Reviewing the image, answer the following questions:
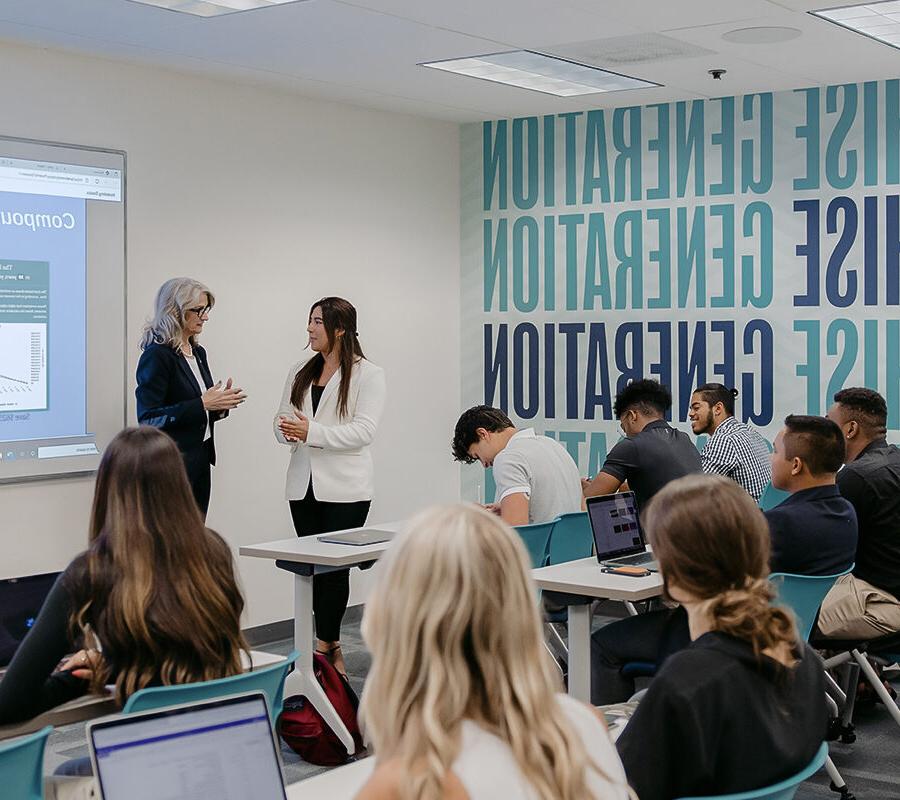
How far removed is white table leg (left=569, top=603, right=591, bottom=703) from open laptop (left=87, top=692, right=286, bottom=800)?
2.44 m

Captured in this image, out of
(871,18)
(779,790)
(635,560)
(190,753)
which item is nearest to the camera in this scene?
(190,753)

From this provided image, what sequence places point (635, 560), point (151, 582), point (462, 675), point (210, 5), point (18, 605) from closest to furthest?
point (462, 675)
point (151, 582)
point (18, 605)
point (635, 560)
point (210, 5)

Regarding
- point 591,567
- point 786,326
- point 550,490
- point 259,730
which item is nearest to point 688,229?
point 786,326

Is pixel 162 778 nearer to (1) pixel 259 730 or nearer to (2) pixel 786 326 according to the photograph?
(1) pixel 259 730

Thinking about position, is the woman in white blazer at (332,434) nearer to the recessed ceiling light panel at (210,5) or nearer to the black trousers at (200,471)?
the black trousers at (200,471)

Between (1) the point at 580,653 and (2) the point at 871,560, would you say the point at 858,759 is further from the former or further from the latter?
(1) the point at 580,653

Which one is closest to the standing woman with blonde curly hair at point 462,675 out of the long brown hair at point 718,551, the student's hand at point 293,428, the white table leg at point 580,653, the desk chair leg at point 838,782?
the long brown hair at point 718,551

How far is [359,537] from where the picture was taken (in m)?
5.14

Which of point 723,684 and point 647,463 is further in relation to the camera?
point 647,463

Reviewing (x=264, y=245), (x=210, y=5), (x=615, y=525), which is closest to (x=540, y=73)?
(x=264, y=245)

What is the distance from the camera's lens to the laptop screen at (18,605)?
302 cm

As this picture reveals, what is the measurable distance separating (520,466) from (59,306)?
224cm

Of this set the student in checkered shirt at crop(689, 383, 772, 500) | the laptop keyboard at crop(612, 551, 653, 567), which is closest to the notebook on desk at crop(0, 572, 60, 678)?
the laptop keyboard at crop(612, 551, 653, 567)

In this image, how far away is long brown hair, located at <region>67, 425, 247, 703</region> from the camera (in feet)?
9.10
